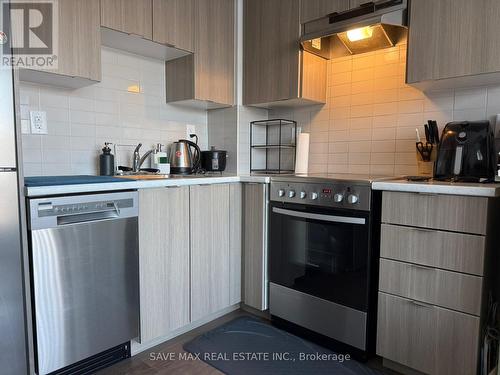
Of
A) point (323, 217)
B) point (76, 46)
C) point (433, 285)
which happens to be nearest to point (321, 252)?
point (323, 217)

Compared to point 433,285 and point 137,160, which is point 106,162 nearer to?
point 137,160

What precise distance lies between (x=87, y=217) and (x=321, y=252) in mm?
1208

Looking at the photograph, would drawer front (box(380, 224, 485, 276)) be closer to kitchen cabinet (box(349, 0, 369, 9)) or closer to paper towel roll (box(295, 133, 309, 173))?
paper towel roll (box(295, 133, 309, 173))

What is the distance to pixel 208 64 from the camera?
Result: 2.39 meters

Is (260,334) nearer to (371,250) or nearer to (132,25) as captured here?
(371,250)

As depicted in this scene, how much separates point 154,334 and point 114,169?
996 mm

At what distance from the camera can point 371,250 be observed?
68.4 inches

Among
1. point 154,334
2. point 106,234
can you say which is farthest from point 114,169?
point 154,334

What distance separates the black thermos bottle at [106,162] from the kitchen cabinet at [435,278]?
155cm

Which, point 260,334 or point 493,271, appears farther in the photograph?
point 260,334

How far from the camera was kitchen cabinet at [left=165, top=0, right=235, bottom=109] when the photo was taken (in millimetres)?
2326

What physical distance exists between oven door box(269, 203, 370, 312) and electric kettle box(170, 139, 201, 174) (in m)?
0.73

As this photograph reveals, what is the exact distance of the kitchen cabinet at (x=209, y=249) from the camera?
204 centimetres

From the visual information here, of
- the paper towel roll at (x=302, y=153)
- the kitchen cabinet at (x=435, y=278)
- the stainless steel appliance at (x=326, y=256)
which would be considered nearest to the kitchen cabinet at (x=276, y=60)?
the paper towel roll at (x=302, y=153)
